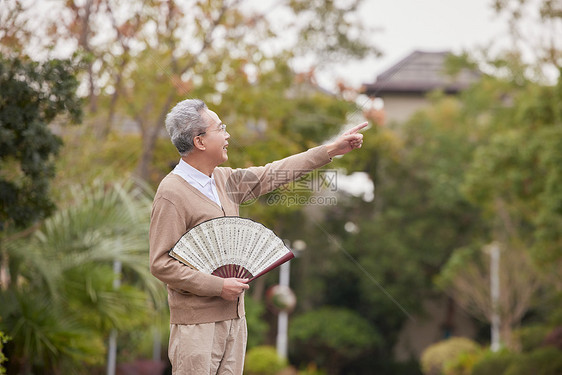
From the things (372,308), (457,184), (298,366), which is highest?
(457,184)

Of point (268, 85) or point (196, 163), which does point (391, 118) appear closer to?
point (268, 85)

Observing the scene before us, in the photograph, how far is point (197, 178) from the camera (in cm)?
323

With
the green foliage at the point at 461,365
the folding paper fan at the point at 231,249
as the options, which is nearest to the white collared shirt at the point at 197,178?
the folding paper fan at the point at 231,249

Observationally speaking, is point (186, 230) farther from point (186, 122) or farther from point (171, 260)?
point (186, 122)

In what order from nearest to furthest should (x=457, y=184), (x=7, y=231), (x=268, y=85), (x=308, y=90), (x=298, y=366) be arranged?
(x=7, y=231), (x=268, y=85), (x=308, y=90), (x=457, y=184), (x=298, y=366)

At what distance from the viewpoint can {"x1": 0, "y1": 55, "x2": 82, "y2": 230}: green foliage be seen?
6695 mm

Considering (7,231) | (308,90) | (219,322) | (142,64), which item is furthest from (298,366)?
(219,322)

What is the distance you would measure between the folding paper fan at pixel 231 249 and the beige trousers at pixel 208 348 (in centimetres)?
22

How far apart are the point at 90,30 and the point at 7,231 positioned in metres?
5.61

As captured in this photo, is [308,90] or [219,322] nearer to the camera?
[219,322]

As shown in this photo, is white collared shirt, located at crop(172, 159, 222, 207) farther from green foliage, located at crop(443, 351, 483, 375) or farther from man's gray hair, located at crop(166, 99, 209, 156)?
green foliage, located at crop(443, 351, 483, 375)

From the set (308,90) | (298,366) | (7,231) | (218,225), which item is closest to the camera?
(218,225)

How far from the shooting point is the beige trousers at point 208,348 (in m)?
3.04

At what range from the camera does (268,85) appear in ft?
50.9
